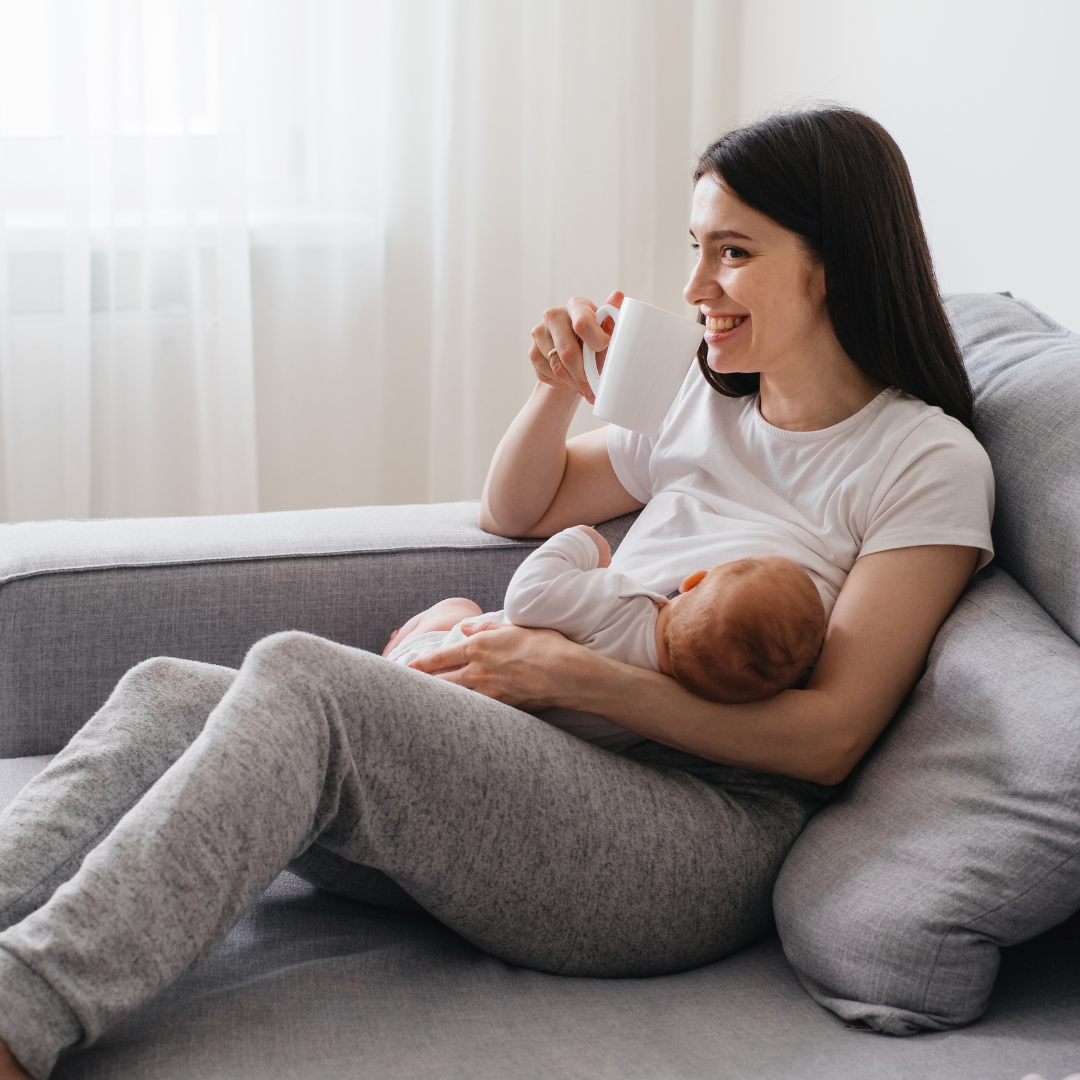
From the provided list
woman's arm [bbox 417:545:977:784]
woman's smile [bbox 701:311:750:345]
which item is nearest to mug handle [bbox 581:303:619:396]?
woman's smile [bbox 701:311:750:345]

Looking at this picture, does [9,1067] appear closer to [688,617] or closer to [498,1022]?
[498,1022]

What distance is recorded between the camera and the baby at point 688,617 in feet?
3.55

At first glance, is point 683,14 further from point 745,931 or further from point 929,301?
point 745,931

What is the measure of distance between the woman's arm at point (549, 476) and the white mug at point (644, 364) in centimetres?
22

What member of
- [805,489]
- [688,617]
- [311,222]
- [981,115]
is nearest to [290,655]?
[688,617]

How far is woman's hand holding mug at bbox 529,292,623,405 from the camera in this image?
1.34 metres

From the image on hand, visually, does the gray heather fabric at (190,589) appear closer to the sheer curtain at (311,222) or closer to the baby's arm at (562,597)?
the baby's arm at (562,597)

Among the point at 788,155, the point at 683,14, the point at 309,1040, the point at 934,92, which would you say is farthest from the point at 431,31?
the point at 309,1040

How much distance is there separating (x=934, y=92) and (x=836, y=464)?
0.90 meters

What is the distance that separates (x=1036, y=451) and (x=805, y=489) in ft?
0.82

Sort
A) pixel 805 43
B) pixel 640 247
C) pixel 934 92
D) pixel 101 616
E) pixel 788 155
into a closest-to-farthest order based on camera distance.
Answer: pixel 788 155, pixel 101 616, pixel 934 92, pixel 805 43, pixel 640 247

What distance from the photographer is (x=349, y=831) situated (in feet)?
3.20

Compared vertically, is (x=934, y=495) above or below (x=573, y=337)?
below

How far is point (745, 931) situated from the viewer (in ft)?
3.67
